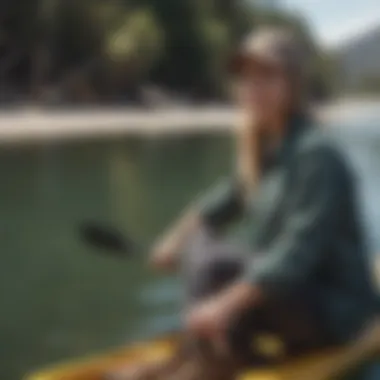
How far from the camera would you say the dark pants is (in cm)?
164

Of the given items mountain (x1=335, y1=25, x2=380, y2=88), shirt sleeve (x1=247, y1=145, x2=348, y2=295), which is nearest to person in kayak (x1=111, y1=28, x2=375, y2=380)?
shirt sleeve (x1=247, y1=145, x2=348, y2=295)

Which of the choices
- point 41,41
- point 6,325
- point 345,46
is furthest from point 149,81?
point 6,325

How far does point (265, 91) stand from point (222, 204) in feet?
0.60

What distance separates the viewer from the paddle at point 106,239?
1.73 m

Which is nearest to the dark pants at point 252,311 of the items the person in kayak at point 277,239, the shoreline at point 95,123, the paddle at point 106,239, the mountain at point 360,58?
the person in kayak at point 277,239

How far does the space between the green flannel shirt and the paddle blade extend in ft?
Answer: 0.52

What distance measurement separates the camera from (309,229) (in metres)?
1.61

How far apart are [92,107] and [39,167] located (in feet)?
0.43

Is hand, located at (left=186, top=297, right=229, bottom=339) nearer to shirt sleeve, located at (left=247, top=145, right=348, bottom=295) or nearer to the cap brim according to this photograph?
shirt sleeve, located at (left=247, top=145, right=348, bottom=295)

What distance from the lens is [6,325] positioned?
1.77 m

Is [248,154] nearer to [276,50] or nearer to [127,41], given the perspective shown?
[276,50]

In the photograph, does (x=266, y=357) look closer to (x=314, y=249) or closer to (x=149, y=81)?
(x=314, y=249)

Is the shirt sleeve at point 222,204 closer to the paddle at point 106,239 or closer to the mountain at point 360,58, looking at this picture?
the paddle at point 106,239

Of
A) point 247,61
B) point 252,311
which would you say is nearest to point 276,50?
point 247,61
